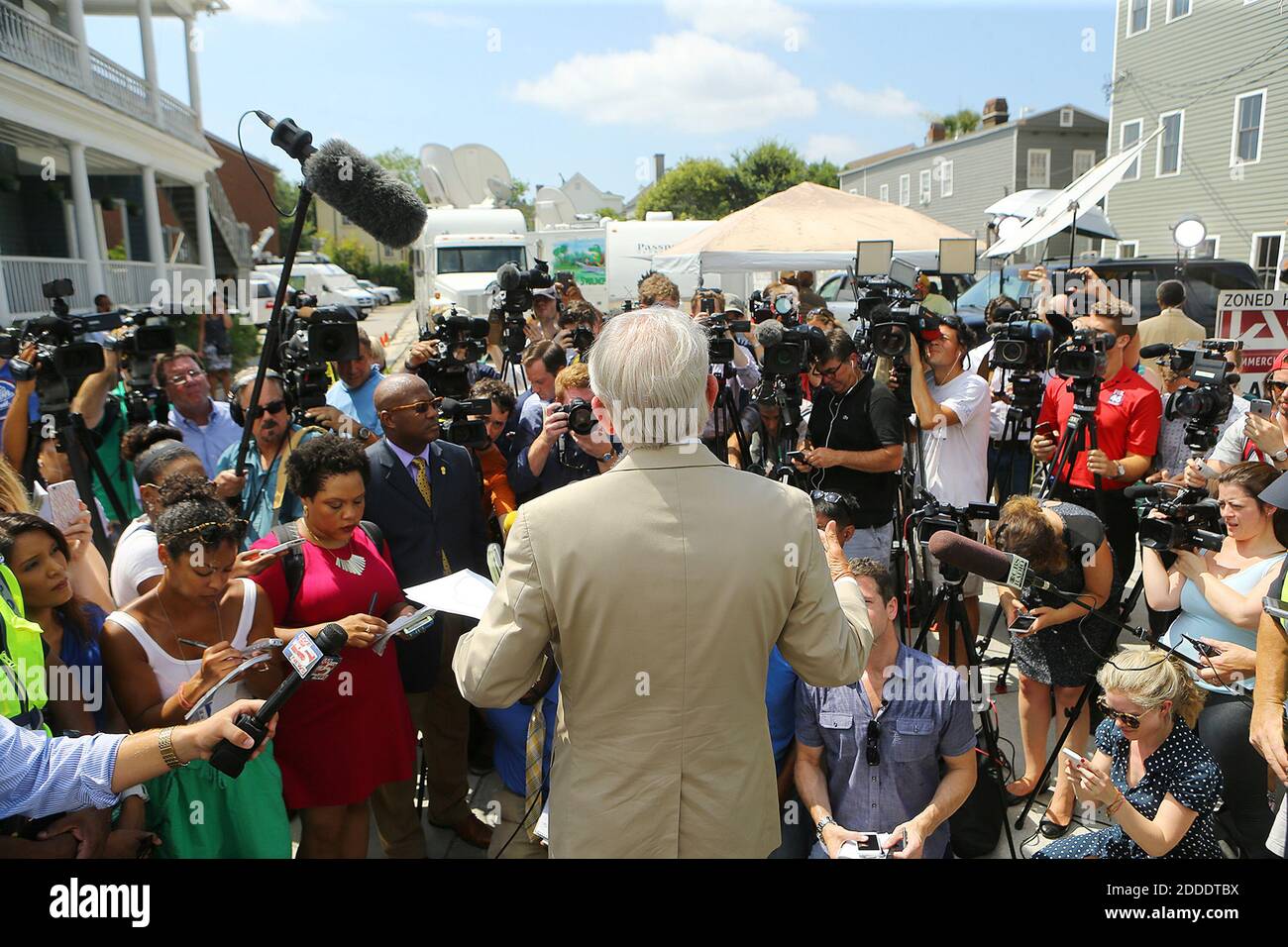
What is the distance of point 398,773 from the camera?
279cm

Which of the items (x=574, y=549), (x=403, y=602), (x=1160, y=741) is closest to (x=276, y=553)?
(x=403, y=602)

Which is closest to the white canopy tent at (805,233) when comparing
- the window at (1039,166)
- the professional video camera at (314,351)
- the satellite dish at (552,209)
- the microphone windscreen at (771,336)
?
the microphone windscreen at (771,336)

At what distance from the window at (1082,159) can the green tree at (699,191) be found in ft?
64.5

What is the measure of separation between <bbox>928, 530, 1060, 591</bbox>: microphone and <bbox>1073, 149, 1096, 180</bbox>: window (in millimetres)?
23992

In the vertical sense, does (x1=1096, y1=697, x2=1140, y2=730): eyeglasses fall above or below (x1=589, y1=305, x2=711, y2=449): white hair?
below

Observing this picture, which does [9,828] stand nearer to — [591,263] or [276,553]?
[276,553]

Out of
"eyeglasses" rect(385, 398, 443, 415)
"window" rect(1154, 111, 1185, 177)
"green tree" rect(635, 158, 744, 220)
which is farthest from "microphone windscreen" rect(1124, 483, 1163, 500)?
"green tree" rect(635, 158, 744, 220)

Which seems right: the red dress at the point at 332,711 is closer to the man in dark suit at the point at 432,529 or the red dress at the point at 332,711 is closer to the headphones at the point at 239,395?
the man in dark suit at the point at 432,529

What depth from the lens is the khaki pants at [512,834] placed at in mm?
2605

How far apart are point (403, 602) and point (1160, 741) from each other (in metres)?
2.28

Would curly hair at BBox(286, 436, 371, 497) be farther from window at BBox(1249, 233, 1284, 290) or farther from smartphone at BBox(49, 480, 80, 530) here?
window at BBox(1249, 233, 1284, 290)

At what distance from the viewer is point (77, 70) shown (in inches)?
529

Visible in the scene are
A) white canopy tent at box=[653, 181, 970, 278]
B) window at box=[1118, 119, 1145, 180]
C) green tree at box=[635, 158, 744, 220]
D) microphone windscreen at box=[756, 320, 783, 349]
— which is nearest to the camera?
microphone windscreen at box=[756, 320, 783, 349]

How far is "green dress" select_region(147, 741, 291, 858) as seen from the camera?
2332 millimetres
